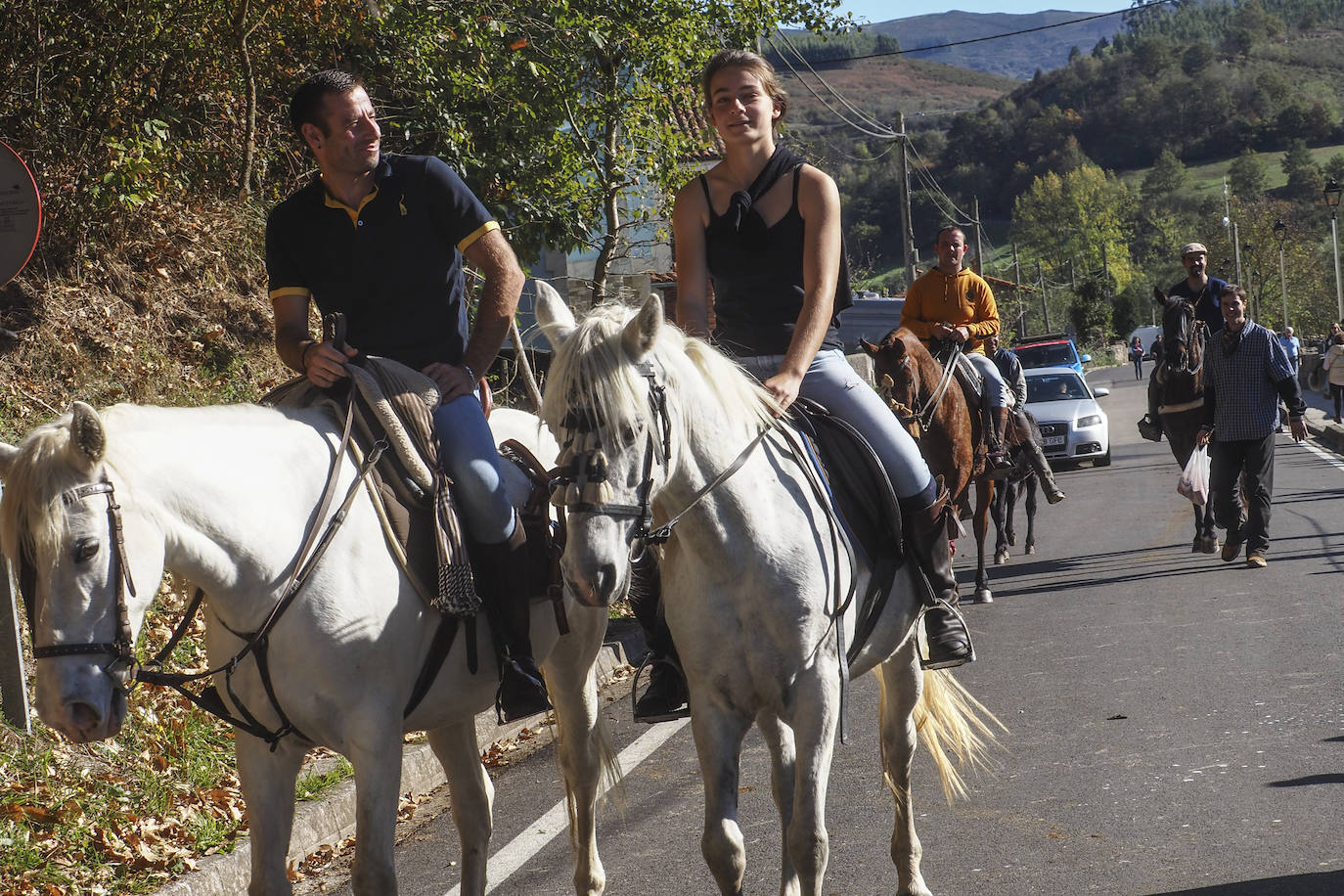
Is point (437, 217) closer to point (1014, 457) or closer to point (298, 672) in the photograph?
point (298, 672)

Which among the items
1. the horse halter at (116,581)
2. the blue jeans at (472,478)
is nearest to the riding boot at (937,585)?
the blue jeans at (472,478)

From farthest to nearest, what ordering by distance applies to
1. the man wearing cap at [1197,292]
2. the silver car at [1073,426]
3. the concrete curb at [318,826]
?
the silver car at [1073,426], the man wearing cap at [1197,292], the concrete curb at [318,826]

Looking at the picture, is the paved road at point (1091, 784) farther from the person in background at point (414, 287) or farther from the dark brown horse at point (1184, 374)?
the dark brown horse at point (1184, 374)

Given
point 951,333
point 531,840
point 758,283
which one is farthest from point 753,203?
point 951,333

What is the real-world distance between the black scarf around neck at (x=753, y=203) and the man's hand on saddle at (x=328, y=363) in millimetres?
1309

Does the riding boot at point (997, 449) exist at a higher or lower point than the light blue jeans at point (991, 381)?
lower

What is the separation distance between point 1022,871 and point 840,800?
115 cm

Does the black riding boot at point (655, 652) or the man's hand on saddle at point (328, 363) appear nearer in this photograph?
the man's hand on saddle at point (328, 363)

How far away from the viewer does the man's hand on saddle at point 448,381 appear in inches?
161

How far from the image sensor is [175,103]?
12117 mm

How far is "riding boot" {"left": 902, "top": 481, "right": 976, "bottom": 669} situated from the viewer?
462 cm

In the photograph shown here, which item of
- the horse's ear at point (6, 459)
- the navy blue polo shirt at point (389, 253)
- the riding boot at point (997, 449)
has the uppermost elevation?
the navy blue polo shirt at point (389, 253)

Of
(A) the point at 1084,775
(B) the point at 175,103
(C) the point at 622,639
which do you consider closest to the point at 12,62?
(B) the point at 175,103

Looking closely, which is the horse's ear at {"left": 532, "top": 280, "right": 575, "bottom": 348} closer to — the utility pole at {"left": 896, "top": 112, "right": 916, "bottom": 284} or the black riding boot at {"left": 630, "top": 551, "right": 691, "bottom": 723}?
the black riding boot at {"left": 630, "top": 551, "right": 691, "bottom": 723}
